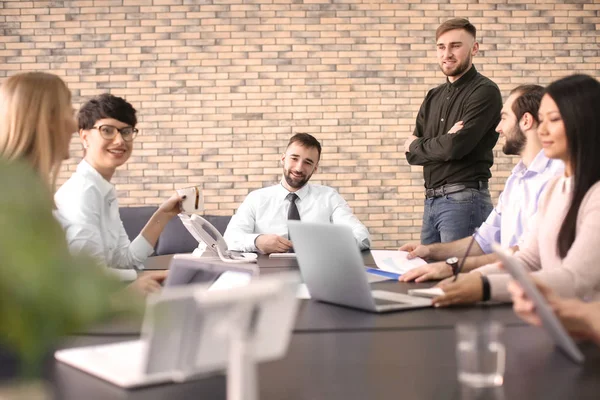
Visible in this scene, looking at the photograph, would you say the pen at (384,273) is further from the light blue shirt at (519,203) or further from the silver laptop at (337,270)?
the light blue shirt at (519,203)

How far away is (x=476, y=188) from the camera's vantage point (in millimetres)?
4215

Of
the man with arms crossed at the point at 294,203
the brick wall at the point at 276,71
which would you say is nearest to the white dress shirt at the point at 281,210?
the man with arms crossed at the point at 294,203

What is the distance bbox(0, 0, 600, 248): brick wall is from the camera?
21.2ft

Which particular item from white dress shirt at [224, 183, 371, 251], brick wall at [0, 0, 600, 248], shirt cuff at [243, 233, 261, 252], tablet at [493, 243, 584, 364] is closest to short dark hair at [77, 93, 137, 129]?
shirt cuff at [243, 233, 261, 252]

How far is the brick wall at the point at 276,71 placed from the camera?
6.46m

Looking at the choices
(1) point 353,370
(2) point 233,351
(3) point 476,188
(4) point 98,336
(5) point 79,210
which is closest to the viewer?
(2) point 233,351

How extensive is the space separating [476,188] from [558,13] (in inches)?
125

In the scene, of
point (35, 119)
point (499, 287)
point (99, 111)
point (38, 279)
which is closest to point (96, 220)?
point (99, 111)

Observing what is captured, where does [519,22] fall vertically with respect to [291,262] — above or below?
above

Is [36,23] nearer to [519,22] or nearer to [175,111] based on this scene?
[175,111]

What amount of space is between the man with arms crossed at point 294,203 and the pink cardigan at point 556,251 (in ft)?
6.76

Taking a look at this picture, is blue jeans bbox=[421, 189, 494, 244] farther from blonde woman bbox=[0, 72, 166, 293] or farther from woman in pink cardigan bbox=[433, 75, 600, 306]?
blonde woman bbox=[0, 72, 166, 293]

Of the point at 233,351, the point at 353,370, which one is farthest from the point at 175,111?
the point at 233,351

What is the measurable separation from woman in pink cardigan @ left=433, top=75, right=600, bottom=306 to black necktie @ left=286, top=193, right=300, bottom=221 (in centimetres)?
232
